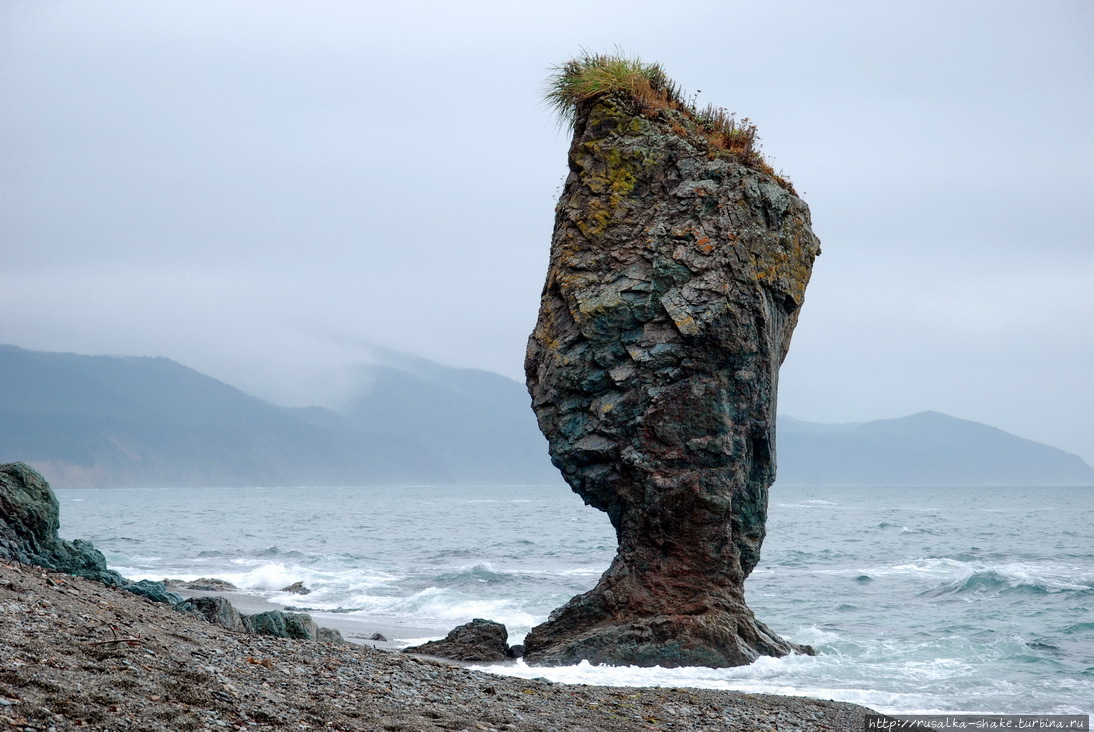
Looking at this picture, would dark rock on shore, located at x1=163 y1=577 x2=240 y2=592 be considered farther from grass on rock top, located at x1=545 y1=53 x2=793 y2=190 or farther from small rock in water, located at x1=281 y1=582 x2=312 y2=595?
grass on rock top, located at x1=545 y1=53 x2=793 y2=190

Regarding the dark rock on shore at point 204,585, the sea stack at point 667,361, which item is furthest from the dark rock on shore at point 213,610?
the dark rock on shore at point 204,585

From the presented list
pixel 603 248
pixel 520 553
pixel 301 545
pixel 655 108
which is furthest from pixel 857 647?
pixel 301 545

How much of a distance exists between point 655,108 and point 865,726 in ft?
38.0

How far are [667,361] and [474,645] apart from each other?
20.4ft

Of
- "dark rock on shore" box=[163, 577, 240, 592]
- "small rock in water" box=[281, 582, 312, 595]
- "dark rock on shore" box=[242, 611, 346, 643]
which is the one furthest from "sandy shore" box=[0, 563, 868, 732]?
"small rock in water" box=[281, 582, 312, 595]

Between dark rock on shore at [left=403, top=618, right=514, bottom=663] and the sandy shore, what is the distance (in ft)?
14.0

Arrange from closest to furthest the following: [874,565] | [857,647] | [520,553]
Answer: [857,647] → [874,565] → [520,553]

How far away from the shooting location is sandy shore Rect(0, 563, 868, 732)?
712 centimetres

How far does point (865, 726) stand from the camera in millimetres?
11891

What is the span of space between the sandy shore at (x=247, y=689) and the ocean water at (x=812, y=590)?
3218 millimetres

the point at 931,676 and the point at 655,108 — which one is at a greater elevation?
the point at 655,108

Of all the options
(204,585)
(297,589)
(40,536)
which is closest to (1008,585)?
(297,589)

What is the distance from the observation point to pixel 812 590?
29.9 meters

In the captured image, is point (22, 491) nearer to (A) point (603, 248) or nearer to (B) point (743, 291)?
(A) point (603, 248)
